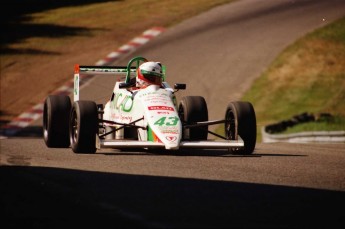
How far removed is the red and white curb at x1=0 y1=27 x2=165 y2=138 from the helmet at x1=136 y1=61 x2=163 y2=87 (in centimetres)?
1138

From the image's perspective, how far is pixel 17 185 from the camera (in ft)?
32.3

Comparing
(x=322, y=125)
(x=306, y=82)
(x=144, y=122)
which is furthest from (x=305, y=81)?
(x=144, y=122)

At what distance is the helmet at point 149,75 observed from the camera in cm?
1565

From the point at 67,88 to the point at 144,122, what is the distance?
17686 mm

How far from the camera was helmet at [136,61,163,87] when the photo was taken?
15.6m

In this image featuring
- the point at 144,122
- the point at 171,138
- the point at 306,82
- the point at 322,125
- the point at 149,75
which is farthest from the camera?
the point at 306,82

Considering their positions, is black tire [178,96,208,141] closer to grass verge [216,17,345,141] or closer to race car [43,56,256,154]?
race car [43,56,256,154]

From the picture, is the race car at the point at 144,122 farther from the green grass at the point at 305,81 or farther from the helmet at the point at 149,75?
the green grass at the point at 305,81

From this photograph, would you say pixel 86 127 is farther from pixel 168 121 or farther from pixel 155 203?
pixel 155 203

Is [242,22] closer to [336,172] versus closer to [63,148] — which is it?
[63,148]

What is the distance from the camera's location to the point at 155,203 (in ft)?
28.1

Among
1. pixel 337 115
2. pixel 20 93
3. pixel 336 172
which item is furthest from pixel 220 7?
pixel 336 172

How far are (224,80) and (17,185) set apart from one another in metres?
22.1

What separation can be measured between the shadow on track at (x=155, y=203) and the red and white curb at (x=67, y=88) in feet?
54.8
